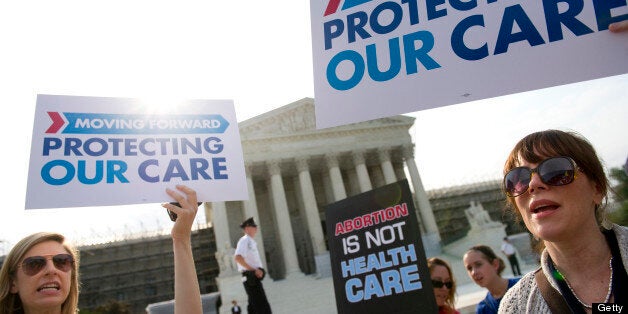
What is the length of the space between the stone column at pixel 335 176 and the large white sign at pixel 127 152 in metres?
34.6

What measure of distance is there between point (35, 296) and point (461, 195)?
53.5 m

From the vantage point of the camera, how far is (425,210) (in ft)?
132

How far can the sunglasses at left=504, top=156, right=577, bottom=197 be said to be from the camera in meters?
1.93

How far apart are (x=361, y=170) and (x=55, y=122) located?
1479 inches

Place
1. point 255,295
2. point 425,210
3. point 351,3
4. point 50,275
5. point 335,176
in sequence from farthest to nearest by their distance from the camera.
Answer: point 425,210 → point 335,176 → point 255,295 → point 351,3 → point 50,275

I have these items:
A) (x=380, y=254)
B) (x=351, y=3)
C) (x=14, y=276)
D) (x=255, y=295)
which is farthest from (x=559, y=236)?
(x=255, y=295)

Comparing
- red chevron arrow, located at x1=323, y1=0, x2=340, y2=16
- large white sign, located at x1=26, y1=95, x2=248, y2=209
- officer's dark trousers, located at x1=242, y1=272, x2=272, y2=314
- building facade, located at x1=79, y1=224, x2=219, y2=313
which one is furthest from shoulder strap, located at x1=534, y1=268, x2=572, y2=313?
building facade, located at x1=79, y1=224, x2=219, y2=313

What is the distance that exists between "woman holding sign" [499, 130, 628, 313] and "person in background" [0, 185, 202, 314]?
5.36 feet

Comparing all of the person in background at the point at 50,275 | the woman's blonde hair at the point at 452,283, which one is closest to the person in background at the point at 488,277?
the woman's blonde hair at the point at 452,283

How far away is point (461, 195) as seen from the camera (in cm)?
5256

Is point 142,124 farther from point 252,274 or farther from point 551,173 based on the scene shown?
point 252,274

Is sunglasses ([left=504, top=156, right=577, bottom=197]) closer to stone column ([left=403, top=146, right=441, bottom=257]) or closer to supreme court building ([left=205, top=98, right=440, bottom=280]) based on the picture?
supreme court building ([left=205, top=98, right=440, bottom=280])

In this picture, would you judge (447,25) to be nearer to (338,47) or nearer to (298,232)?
(338,47)

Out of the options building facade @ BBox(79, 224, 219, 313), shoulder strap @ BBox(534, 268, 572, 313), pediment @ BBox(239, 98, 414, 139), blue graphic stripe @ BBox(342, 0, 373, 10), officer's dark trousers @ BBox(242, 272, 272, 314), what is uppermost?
pediment @ BBox(239, 98, 414, 139)
